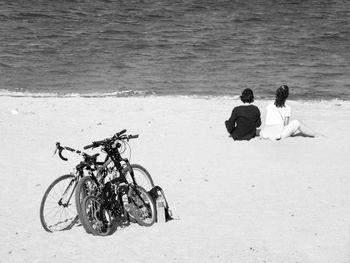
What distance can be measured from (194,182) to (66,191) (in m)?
2.26

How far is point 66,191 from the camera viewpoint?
736cm

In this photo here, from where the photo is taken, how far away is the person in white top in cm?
1120

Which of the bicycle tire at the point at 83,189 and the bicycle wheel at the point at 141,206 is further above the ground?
the bicycle tire at the point at 83,189

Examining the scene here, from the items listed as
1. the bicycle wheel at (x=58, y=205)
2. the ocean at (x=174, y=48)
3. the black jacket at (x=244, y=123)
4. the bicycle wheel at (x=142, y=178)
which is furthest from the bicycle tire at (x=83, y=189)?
the ocean at (x=174, y=48)

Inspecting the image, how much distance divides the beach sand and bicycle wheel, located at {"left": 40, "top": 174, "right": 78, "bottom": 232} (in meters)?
0.15

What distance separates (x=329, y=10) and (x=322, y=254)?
96.8ft

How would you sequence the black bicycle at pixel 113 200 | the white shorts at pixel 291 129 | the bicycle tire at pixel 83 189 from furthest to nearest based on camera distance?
the white shorts at pixel 291 129 → the black bicycle at pixel 113 200 → the bicycle tire at pixel 83 189

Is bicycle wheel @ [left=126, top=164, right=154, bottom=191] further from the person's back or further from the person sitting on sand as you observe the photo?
the person's back

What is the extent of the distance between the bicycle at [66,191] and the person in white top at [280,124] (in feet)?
13.0

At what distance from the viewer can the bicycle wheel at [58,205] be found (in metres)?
7.35

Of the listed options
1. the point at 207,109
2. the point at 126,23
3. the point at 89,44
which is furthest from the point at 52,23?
the point at 207,109

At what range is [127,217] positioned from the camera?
7629 millimetres

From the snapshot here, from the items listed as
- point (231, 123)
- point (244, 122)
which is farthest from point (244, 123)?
point (231, 123)

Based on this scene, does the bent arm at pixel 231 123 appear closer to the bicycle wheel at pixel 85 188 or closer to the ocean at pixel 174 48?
the bicycle wheel at pixel 85 188
